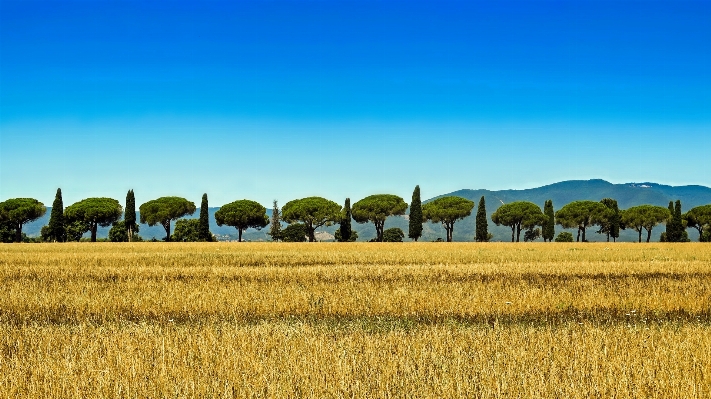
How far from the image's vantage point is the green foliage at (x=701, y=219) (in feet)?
443

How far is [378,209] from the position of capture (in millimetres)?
123312

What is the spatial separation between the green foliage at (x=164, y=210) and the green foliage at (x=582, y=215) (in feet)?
269

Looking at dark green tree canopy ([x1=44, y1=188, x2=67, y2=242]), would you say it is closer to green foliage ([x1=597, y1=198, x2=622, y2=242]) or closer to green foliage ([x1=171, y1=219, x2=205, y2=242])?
green foliage ([x1=171, y1=219, x2=205, y2=242])

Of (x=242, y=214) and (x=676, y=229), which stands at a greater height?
(x=242, y=214)

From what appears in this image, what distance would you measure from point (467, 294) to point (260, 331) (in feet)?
28.0

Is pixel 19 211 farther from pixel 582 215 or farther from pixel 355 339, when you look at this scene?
pixel 355 339

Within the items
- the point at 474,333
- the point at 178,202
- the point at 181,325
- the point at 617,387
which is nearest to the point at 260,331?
the point at 181,325

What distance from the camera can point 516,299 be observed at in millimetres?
17641

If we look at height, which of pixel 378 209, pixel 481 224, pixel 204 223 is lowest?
pixel 204 223

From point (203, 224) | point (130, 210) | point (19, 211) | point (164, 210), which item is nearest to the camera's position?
point (130, 210)

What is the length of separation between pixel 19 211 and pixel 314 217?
5476cm

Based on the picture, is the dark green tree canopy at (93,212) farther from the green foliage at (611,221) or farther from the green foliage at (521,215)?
→ the green foliage at (611,221)

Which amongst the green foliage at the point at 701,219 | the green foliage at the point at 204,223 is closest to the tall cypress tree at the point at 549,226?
the green foliage at the point at 701,219

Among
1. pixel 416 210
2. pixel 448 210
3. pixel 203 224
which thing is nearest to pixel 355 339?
pixel 203 224
